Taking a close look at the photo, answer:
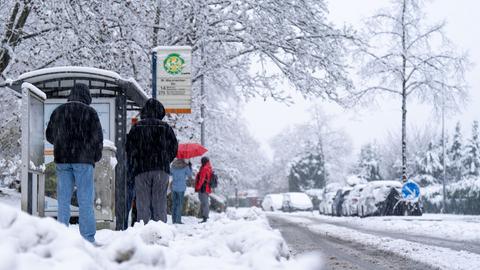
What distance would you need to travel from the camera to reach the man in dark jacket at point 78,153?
7.21 m

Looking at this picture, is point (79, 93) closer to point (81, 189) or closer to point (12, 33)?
point (81, 189)

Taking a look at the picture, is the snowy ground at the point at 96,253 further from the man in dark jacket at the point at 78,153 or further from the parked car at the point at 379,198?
the parked car at the point at 379,198

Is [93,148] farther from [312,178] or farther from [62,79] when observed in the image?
[312,178]

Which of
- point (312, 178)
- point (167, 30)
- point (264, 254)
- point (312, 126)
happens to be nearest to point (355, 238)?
point (167, 30)

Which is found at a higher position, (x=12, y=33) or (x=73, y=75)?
(x=12, y=33)

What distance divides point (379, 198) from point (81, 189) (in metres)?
20.8

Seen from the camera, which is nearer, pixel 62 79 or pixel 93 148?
pixel 93 148

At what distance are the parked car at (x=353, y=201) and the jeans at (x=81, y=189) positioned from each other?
23.0 m

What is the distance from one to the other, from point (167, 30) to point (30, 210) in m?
10.00

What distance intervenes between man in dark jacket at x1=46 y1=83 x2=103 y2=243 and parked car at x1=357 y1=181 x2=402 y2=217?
20415mm

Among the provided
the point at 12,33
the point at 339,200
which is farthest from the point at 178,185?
the point at 339,200

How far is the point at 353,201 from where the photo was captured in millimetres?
29953

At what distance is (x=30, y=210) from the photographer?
8.49 metres

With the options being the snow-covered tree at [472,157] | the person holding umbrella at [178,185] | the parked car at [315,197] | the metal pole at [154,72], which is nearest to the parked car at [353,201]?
the person holding umbrella at [178,185]
